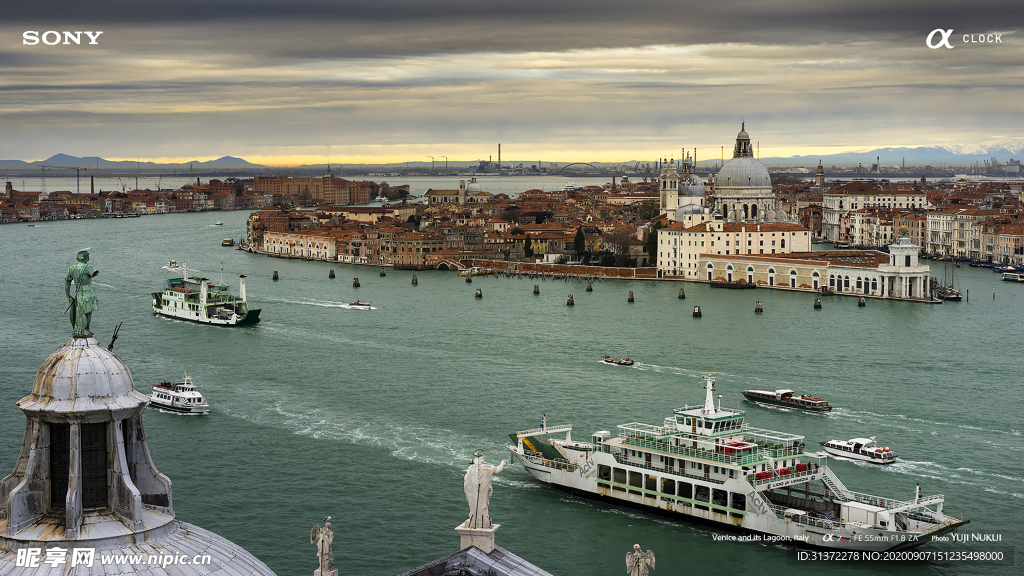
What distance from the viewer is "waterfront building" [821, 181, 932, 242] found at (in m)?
47.7

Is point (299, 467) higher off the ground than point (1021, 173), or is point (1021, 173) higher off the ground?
point (1021, 173)

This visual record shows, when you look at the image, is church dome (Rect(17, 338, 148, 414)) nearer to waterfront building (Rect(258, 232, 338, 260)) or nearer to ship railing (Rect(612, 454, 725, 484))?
ship railing (Rect(612, 454, 725, 484))

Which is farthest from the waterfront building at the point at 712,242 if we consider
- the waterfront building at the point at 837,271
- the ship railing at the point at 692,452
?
the ship railing at the point at 692,452

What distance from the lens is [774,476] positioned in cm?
899

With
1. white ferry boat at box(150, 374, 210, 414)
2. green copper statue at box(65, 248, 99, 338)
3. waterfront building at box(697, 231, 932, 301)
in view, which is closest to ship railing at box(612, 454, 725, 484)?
white ferry boat at box(150, 374, 210, 414)

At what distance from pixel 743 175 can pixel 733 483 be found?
32.5 metres

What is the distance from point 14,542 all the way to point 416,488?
690 cm

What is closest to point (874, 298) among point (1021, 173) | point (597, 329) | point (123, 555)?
point (597, 329)

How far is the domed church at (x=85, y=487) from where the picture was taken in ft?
8.46

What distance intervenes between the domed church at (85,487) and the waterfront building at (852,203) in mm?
44858

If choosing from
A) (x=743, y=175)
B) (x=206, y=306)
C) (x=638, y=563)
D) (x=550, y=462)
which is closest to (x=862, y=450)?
(x=550, y=462)

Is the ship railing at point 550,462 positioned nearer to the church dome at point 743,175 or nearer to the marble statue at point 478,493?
the marble statue at point 478,493

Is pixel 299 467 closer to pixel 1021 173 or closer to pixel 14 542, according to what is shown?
pixel 14 542

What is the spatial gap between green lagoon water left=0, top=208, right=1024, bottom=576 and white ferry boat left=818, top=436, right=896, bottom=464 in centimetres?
13
